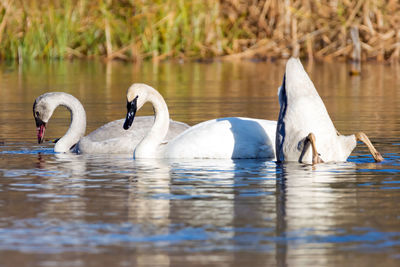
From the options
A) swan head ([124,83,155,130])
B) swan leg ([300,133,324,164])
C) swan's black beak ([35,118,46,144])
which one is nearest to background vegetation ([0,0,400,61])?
swan's black beak ([35,118,46,144])

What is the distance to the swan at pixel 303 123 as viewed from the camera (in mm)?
9195

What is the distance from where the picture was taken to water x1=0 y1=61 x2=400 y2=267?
5.65 meters

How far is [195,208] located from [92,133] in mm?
4609

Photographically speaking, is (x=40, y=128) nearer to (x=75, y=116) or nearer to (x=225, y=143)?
(x=75, y=116)

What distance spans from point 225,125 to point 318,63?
18.6 m

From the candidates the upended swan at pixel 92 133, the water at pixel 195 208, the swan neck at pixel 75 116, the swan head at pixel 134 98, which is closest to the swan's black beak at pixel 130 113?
the swan head at pixel 134 98

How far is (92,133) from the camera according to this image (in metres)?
11.5

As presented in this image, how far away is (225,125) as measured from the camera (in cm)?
1005

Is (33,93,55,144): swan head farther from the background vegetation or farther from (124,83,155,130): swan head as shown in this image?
the background vegetation

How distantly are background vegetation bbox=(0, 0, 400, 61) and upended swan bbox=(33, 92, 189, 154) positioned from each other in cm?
1619

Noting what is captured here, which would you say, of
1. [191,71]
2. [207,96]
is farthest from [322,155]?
[191,71]

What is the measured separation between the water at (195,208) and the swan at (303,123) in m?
0.16

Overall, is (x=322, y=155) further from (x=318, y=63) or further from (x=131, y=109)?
(x=318, y=63)

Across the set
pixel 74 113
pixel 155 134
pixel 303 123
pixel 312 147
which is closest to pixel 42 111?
pixel 74 113
